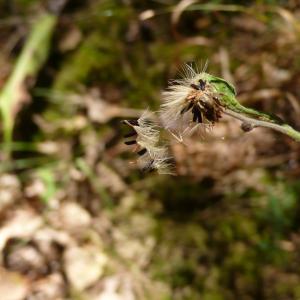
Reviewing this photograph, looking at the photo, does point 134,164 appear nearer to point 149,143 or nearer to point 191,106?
point 149,143

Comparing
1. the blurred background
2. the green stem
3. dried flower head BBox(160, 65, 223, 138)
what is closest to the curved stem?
dried flower head BBox(160, 65, 223, 138)

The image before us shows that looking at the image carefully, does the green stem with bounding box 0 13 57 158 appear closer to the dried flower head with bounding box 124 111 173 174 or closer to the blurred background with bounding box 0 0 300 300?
the blurred background with bounding box 0 0 300 300

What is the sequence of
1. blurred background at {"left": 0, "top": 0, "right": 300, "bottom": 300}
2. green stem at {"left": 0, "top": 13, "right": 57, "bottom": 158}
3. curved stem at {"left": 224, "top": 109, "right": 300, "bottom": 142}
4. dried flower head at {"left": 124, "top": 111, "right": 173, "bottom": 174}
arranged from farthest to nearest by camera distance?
1. green stem at {"left": 0, "top": 13, "right": 57, "bottom": 158}
2. blurred background at {"left": 0, "top": 0, "right": 300, "bottom": 300}
3. dried flower head at {"left": 124, "top": 111, "right": 173, "bottom": 174}
4. curved stem at {"left": 224, "top": 109, "right": 300, "bottom": 142}

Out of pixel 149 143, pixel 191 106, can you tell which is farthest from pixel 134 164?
pixel 191 106

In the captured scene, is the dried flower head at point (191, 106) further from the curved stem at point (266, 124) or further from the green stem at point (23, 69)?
the green stem at point (23, 69)

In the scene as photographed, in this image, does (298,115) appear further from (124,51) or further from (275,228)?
(124,51)

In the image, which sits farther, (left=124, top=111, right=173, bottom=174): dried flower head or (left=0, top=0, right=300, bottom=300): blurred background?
(left=0, top=0, right=300, bottom=300): blurred background

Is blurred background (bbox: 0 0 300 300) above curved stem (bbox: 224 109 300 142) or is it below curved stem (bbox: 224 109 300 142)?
below

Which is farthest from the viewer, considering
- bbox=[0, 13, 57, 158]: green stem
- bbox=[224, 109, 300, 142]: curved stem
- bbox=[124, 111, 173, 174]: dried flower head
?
bbox=[0, 13, 57, 158]: green stem

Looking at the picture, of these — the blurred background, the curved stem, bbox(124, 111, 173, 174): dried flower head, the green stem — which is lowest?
the blurred background
